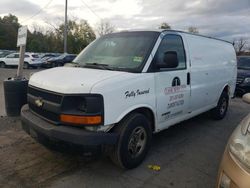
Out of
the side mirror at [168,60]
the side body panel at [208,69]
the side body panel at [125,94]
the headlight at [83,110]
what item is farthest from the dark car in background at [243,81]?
the headlight at [83,110]

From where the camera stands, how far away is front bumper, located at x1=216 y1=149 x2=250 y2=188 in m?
2.01

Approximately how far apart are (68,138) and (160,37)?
220 cm

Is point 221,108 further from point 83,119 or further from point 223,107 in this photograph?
point 83,119

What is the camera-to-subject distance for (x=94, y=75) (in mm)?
3348

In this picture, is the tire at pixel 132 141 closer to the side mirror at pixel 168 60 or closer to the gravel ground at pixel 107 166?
the gravel ground at pixel 107 166

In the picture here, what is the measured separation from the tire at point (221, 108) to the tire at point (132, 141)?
3.21m

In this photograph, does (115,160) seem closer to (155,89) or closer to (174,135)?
(155,89)

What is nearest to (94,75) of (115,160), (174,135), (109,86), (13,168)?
(109,86)

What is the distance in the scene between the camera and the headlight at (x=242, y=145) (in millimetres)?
2125

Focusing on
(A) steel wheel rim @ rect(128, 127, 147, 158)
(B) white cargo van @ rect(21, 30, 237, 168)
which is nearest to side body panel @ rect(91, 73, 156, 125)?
(B) white cargo van @ rect(21, 30, 237, 168)

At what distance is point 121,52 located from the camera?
4109 millimetres

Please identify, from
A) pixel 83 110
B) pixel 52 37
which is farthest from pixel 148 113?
pixel 52 37

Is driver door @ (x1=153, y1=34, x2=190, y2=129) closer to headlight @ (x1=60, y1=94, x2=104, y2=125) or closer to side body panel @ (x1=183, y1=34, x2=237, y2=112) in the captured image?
side body panel @ (x1=183, y1=34, x2=237, y2=112)

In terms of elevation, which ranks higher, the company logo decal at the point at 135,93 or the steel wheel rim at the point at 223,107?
the company logo decal at the point at 135,93
